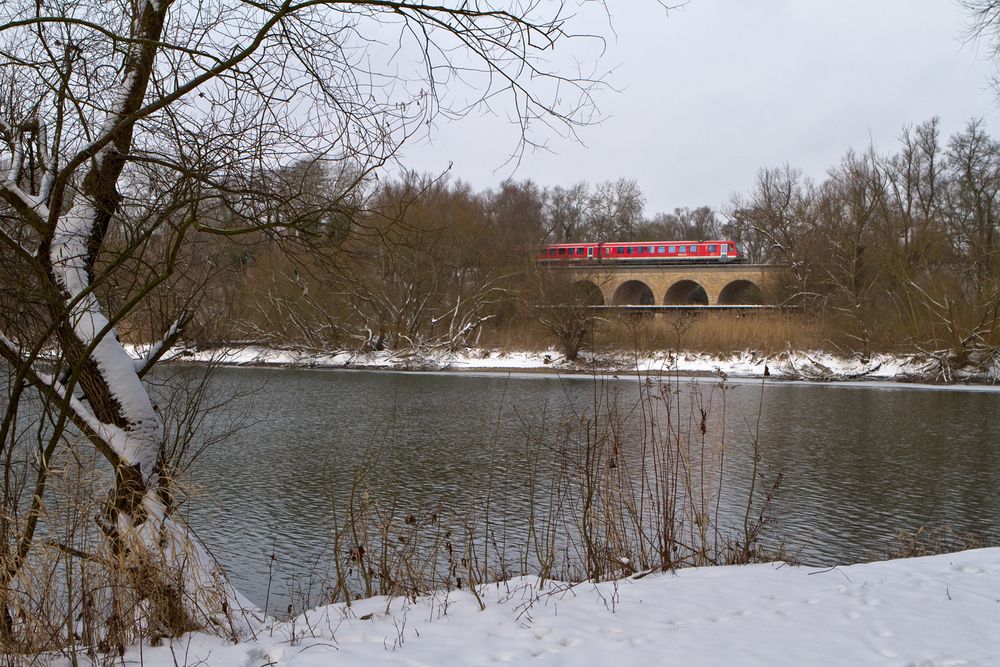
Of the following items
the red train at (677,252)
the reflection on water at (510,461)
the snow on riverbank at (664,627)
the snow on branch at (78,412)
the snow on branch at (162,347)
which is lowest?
the reflection on water at (510,461)

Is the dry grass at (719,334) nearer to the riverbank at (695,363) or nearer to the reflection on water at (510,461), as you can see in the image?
the riverbank at (695,363)

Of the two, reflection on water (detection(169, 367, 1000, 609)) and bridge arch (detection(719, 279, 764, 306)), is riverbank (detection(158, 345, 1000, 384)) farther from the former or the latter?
bridge arch (detection(719, 279, 764, 306))

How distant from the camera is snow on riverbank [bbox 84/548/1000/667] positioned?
3311 mm

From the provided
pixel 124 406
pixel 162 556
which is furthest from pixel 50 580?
pixel 124 406

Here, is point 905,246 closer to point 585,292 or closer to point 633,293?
point 585,292

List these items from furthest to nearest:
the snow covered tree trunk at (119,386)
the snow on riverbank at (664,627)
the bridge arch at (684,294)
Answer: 1. the bridge arch at (684,294)
2. the snow covered tree trunk at (119,386)
3. the snow on riverbank at (664,627)

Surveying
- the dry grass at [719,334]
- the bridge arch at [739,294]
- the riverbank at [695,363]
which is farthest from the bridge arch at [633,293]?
the riverbank at [695,363]

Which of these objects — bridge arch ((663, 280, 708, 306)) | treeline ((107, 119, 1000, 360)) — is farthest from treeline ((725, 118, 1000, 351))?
bridge arch ((663, 280, 708, 306))

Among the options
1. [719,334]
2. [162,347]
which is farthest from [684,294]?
[162,347]

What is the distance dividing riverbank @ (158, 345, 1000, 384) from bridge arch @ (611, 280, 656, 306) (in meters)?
20.0

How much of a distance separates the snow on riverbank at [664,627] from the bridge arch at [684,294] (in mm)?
46343

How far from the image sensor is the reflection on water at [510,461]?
8023 mm

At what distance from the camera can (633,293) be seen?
182 feet

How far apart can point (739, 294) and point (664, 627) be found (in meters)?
50.0
